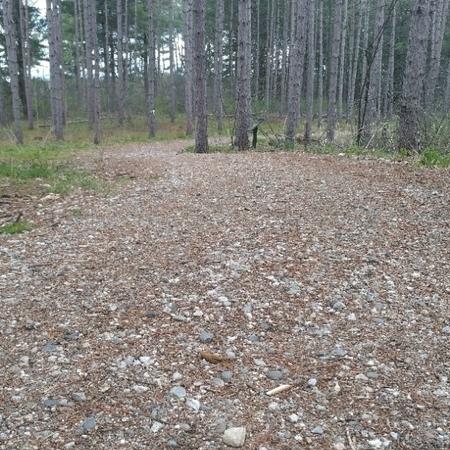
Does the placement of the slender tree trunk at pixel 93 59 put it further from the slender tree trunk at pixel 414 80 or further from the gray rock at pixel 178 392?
the gray rock at pixel 178 392

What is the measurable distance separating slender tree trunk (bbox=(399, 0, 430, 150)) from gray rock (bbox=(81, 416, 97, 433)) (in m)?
7.84

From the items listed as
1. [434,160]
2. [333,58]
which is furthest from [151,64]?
[434,160]

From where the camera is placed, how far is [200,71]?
422 inches

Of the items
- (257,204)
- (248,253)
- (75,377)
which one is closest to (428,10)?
(257,204)

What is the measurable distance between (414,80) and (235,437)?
7.84 meters

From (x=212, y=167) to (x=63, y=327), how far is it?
18.2 ft

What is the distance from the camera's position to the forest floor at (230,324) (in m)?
2.20

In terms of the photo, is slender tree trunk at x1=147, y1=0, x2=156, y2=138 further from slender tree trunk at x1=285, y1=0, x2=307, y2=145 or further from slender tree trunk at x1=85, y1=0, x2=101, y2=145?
slender tree trunk at x1=285, y1=0, x2=307, y2=145

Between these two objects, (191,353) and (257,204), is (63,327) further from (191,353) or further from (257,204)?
(257,204)

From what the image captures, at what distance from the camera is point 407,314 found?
3.16 meters

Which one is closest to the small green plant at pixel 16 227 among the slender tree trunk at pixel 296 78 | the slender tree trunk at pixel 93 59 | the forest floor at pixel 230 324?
the forest floor at pixel 230 324

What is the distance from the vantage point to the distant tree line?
10.4m

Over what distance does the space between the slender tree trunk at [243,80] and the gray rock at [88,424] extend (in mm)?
9696

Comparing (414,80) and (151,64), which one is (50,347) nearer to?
(414,80)
